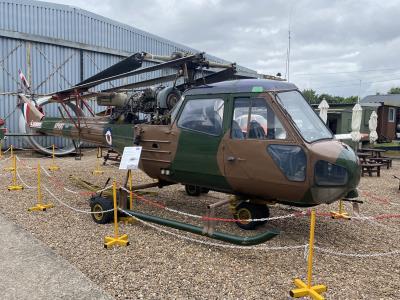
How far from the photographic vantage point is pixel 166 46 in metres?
22.6

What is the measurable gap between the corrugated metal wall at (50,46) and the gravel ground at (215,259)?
10.9 meters

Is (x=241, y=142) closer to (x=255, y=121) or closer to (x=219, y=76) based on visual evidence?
(x=255, y=121)

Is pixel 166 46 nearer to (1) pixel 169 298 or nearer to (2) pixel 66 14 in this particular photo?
(2) pixel 66 14

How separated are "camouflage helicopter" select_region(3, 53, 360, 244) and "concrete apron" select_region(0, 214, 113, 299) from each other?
54.8 inches

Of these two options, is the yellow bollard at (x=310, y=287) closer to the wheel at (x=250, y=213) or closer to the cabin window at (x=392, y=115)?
the wheel at (x=250, y=213)

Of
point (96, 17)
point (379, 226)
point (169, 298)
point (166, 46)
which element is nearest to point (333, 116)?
point (166, 46)

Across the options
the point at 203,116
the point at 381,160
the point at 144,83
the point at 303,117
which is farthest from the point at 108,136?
the point at 381,160

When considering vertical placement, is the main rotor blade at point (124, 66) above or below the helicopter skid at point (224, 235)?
above

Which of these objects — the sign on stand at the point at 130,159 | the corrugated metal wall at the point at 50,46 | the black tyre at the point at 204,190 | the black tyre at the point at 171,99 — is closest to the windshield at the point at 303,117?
the black tyre at the point at 171,99

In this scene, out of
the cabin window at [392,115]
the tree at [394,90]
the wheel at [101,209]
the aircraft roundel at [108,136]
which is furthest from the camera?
the tree at [394,90]

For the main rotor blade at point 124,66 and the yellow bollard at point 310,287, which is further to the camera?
the main rotor blade at point 124,66

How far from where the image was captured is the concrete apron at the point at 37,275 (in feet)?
12.5

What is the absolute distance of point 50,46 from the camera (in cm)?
1753

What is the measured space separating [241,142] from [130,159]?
5.77 feet
